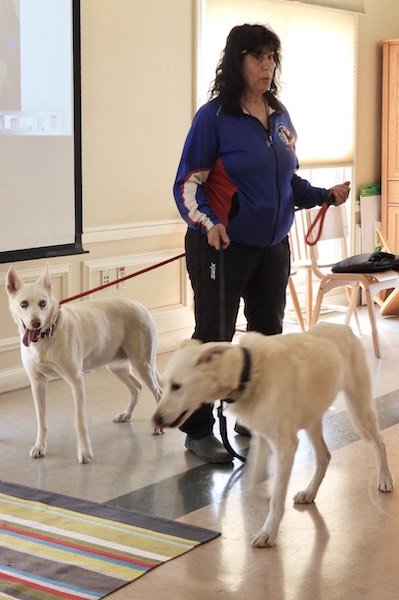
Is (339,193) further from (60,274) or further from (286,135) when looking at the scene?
(60,274)

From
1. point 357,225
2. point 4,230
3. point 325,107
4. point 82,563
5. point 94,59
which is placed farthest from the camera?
point 357,225

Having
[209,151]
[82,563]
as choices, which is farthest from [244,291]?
[82,563]

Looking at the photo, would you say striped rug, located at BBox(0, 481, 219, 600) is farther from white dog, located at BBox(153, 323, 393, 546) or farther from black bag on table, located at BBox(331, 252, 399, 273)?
black bag on table, located at BBox(331, 252, 399, 273)

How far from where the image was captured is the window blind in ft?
19.5

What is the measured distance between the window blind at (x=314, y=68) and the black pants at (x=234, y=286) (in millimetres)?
2444

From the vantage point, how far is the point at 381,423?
415 centimetres

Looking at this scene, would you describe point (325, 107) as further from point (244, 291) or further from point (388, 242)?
point (244, 291)

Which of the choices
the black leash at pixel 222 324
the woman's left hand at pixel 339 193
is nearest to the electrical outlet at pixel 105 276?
the black leash at pixel 222 324

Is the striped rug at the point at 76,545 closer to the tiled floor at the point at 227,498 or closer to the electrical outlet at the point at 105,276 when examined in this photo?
the tiled floor at the point at 227,498

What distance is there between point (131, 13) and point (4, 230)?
4.75 feet

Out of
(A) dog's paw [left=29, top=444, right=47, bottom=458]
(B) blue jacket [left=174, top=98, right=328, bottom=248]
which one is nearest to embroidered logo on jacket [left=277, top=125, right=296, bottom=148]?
(B) blue jacket [left=174, top=98, right=328, bottom=248]

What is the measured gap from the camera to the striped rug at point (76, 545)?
2.57m

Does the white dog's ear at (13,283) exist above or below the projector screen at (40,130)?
below

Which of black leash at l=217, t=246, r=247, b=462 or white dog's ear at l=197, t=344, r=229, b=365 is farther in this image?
black leash at l=217, t=246, r=247, b=462
